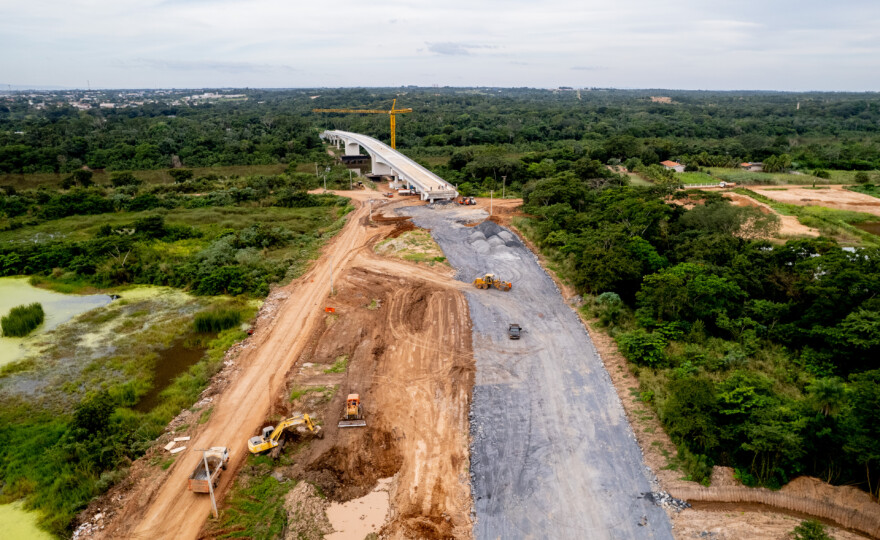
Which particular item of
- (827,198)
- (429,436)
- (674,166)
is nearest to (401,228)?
(429,436)

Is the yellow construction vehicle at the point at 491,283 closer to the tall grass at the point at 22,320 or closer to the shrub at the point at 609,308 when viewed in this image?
Result: the shrub at the point at 609,308

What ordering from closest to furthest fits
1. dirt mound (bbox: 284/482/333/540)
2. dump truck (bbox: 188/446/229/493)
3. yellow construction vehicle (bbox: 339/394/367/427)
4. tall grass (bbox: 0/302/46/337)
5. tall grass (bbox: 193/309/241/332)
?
dirt mound (bbox: 284/482/333/540) → dump truck (bbox: 188/446/229/493) → yellow construction vehicle (bbox: 339/394/367/427) → tall grass (bbox: 0/302/46/337) → tall grass (bbox: 193/309/241/332)

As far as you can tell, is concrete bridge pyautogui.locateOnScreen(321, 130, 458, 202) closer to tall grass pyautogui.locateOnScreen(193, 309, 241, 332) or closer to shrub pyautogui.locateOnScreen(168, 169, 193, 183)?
shrub pyautogui.locateOnScreen(168, 169, 193, 183)

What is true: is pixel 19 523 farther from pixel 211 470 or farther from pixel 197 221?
pixel 197 221

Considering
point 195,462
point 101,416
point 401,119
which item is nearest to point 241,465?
point 195,462

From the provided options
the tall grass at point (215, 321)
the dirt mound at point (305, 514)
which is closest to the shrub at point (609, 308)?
the dirt mound at point (305, 514)

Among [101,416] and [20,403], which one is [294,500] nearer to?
[101,416]

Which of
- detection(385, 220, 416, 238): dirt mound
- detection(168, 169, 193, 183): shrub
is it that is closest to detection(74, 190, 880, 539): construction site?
detection(385, 220, 416, 238): dirt mound
